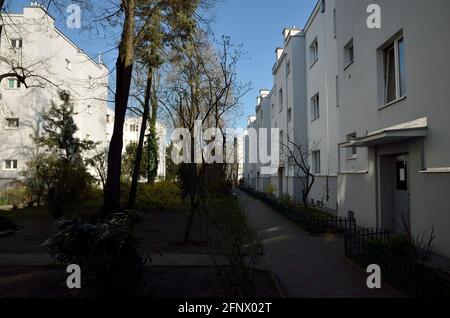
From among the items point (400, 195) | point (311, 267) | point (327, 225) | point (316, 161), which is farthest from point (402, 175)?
point (316, 161)

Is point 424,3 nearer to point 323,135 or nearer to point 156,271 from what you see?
point 156,271

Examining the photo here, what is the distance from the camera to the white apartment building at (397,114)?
827cm

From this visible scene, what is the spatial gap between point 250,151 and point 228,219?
137 ft

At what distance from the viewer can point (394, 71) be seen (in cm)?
1116

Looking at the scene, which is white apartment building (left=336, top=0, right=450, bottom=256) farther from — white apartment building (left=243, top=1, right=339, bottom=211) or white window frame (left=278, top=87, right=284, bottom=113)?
white window frame (left=278, top=87, right=284, bottom=113)

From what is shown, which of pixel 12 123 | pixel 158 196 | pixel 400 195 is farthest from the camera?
pixel 12 123

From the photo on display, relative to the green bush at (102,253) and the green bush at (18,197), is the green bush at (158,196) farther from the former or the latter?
the green bush at (102,253)

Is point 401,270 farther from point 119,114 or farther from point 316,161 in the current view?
point 316,161

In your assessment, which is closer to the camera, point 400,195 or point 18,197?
point 400,195

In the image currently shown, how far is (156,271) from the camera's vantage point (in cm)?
754

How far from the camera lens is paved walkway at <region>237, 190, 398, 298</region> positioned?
6.21 meters

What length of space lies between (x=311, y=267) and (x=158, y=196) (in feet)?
44.6
